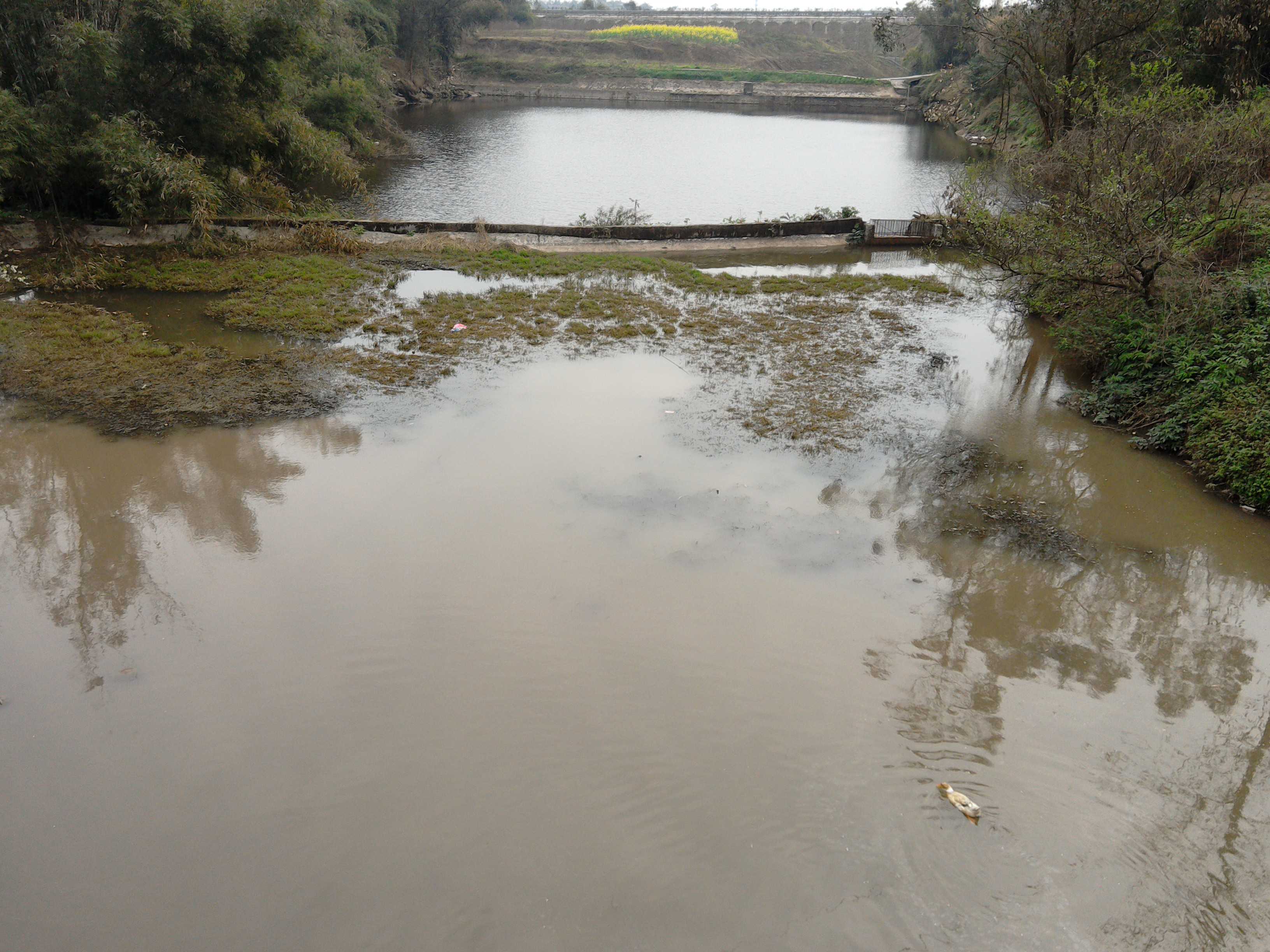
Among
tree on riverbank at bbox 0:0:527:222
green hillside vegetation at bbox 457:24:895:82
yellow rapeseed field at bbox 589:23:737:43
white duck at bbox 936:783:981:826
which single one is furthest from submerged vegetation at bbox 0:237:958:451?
yellow rapeseed field at bbox 589:23:737:43

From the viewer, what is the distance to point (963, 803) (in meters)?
5.04

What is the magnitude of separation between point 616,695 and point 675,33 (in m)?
81.5

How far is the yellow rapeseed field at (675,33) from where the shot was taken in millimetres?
73312

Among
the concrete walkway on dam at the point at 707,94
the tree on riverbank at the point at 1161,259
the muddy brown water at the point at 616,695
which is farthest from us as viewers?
the concrete walkway on dam at the point at 707,94

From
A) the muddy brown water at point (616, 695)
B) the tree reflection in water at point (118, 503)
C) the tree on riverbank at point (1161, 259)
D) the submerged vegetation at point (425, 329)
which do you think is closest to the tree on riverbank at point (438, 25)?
the submerged vegetation at point (425, 329)

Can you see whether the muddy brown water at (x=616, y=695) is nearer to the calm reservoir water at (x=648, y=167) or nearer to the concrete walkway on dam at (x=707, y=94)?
the calm reservoir water at (x=648, y=167)

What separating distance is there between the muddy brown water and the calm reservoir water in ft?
50.9

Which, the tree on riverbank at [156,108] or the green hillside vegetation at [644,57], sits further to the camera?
the green hillside vegetation at [644,57]

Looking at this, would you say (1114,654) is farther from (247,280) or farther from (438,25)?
(438,25)

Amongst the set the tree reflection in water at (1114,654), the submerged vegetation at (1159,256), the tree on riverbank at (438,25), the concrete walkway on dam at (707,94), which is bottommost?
the tree reflection in water at (1114,654)

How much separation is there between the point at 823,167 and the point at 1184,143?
950 inches

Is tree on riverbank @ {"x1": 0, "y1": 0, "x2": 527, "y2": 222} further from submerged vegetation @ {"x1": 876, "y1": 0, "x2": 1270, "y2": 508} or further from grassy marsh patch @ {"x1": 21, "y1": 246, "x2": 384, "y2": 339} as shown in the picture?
submerged vegetation @ {"x1": 876, "y1": 0, "x2": 1270, "y2": 508}

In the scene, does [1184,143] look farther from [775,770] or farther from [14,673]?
[14,673]

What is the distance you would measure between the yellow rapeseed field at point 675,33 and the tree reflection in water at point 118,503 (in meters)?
74.2
